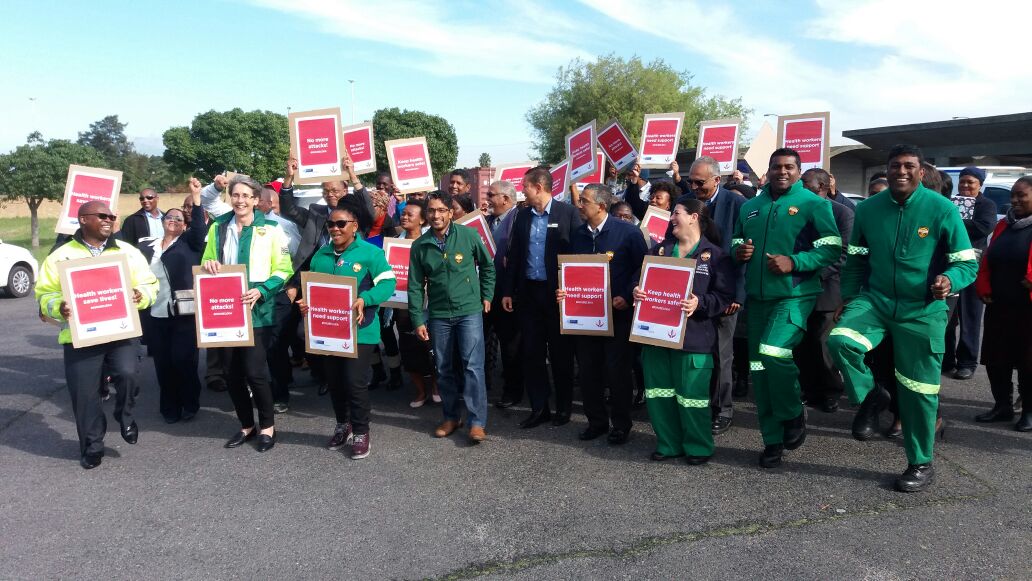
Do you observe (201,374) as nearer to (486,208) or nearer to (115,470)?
(115,470)

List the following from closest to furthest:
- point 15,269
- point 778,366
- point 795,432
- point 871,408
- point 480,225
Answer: point 871,408 → point 778,366 → point 795,432 → point 480,225 → point 15,269

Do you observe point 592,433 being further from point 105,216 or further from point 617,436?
point 105,216

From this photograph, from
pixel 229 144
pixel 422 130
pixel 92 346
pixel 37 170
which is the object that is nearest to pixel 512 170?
pixel 92 346

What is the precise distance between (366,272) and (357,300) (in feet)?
0.90

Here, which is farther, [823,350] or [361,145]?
[361,145]

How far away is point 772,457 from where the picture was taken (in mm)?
4785

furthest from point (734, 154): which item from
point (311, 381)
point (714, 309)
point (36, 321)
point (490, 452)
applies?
point (36, 321)

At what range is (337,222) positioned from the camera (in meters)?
5.17

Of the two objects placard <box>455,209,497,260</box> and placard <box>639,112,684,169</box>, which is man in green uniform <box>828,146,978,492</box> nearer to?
placard <box>455,209,497,260</box>

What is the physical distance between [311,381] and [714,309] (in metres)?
4.62

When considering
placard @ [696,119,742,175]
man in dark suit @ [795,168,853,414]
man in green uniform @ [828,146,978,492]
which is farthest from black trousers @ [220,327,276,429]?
placard @ [696,119,742,175]

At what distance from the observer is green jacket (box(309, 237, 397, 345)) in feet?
17.1

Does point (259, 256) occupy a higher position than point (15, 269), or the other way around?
point (259, 256)

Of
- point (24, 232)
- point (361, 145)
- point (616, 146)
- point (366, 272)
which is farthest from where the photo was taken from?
point (24, 232)
